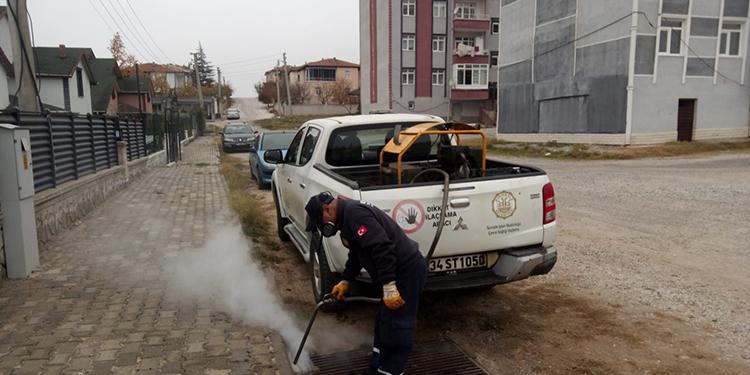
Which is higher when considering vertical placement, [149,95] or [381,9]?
[381,9]

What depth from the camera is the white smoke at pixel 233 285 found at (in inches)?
181

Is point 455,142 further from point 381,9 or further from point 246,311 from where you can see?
point 381,9

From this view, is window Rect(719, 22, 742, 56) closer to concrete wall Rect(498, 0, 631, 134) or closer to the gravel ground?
concrete wall Rect(498, 0, 631, 134)

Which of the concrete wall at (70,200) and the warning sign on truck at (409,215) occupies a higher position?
the warning sign on truck at (409,215)

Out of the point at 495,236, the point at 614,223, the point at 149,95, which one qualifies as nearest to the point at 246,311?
the point at 495,236

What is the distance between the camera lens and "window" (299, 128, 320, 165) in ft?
19.7

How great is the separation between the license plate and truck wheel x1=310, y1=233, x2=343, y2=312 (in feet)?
2.84

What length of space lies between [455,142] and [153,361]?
12.5 feet

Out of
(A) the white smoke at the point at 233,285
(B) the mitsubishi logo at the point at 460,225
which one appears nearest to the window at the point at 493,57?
(A) the white smoke at the point at 233,285

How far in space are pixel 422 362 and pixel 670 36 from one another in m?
25.0

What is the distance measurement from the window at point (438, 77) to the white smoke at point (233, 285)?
4320cm

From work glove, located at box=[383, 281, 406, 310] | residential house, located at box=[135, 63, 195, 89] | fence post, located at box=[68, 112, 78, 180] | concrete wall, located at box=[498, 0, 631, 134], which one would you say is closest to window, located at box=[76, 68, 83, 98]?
concrete wall, located at box=[498, 0, 631, 134]

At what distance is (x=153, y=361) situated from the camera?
3.76 meters

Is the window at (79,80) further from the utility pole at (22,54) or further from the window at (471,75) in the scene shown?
the window at (471,75)
